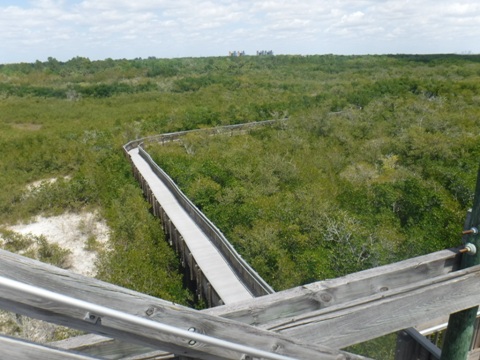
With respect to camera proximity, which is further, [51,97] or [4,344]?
[51,97]

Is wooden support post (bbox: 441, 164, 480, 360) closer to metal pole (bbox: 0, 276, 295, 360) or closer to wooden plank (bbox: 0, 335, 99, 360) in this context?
metal pole (bbox: 0, 276, 295, 360)

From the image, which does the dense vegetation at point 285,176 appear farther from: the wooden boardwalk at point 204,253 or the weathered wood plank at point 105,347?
the weathered wood plank at point 105,347

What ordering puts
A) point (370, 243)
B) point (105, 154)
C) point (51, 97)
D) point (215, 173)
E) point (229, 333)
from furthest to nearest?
point (51, 97)
point (105, 154)
point (215, 173)
point (370, 243)
point (229, 333)

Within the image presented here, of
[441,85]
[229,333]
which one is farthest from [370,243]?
[441,85]

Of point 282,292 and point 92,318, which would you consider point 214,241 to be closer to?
point 282,292

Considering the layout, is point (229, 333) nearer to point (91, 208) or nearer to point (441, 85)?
point (91, 208)

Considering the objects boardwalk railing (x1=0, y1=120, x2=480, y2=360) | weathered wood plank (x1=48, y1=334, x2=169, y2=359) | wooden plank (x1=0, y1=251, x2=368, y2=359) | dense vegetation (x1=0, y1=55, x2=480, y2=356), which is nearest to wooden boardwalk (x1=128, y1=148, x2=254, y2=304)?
dense vegetation (x1=0, y1=55, x2=480, y2=356)

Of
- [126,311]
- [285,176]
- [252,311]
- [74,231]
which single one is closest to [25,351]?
[126,311]
